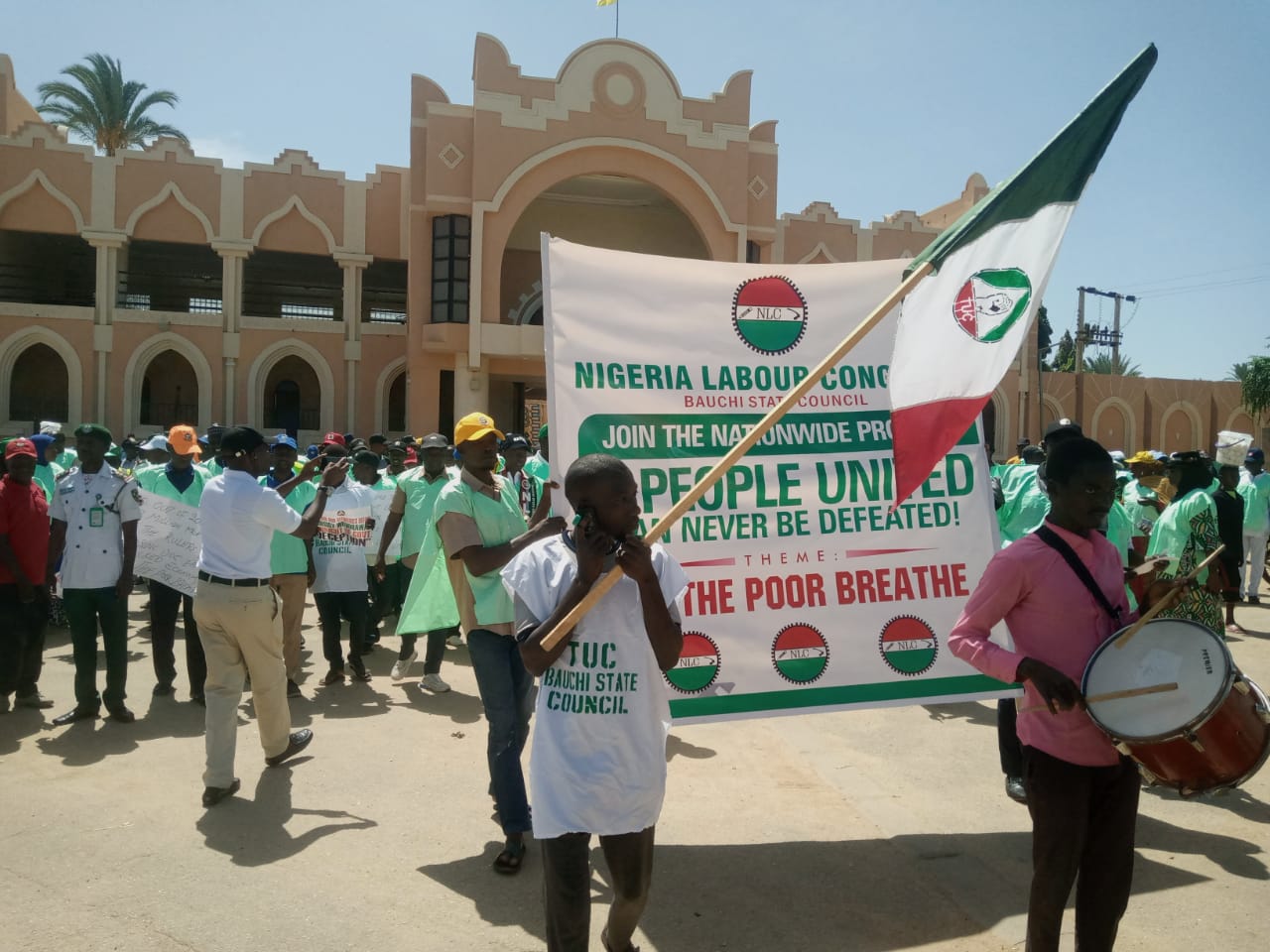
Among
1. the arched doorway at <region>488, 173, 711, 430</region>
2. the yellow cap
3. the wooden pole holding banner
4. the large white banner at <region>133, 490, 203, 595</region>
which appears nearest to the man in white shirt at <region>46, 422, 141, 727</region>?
the large white banner at <region>133, 490, 203, 595</region>

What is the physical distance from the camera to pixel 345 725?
5.93m

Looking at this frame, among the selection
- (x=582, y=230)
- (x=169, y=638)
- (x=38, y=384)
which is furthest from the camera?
(x=38, y=384)

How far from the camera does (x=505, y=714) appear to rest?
3.85 meters

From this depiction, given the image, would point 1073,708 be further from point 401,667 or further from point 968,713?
point 401,667

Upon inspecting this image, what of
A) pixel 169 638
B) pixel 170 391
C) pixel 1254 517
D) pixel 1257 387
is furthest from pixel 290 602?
pixel 1257 387

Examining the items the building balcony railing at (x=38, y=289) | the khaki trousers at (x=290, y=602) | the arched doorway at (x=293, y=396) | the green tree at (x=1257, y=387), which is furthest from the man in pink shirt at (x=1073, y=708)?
the green tree at (x=1257, y=387)

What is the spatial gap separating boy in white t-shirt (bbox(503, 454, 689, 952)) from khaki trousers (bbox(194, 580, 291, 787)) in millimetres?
2617

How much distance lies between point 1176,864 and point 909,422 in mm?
2181

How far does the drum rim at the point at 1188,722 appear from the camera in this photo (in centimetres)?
253

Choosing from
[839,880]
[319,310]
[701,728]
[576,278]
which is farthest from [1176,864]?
[319,310]

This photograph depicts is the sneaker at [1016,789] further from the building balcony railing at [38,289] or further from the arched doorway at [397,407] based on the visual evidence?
the building balcony railing at [38,289]

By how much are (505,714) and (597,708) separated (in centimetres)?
139

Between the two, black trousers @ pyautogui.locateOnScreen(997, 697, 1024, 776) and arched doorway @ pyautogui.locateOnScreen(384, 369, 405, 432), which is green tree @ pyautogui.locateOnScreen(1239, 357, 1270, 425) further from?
black trousers @ pyautogui.locateOnScreen(997, 697, 1024, 776)

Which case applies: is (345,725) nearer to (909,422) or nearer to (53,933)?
(53,933)
